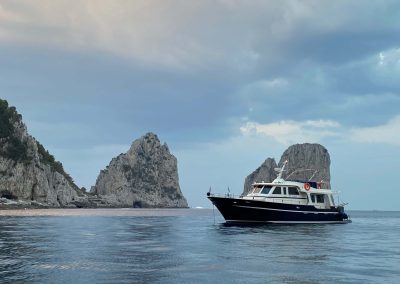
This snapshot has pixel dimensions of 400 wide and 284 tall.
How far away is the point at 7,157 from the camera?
599 feet

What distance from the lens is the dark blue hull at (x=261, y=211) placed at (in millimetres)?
57594

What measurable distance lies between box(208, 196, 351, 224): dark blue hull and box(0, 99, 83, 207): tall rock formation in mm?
136552

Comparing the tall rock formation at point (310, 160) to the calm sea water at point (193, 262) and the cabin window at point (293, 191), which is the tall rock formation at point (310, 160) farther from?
the calm sea water at point (193, 262)

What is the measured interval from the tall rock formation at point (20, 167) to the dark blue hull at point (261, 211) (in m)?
137

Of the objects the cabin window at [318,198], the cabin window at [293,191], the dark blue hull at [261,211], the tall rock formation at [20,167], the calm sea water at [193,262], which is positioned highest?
the tall rock formation at [20,167]

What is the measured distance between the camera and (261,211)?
189 feet

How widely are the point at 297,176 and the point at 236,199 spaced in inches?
5166

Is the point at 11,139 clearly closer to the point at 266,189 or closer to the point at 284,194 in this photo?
the point at 266,189

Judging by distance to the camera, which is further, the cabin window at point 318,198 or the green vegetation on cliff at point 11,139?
the green vegetation on cliff at point 11,139

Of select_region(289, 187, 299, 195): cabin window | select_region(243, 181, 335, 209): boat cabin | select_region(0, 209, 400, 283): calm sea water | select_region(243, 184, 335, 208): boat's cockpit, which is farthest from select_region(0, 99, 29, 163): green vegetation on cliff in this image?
select_region(0, 209, 400, 283): calm sea water

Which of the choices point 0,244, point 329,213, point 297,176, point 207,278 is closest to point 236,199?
point 329,213

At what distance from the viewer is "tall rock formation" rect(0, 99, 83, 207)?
178750 millimetres

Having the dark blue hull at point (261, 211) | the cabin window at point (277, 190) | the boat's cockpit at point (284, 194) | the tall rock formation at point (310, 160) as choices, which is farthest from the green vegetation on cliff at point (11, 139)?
the cabin window at point (277, 190)

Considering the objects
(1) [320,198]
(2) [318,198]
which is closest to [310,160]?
(1) [320,198]
